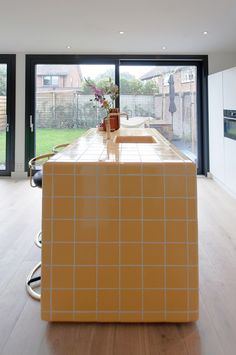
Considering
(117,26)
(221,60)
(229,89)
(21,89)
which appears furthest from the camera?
(21,89)

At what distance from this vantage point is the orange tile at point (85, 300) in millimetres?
1808

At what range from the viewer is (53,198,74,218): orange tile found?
1770 mm

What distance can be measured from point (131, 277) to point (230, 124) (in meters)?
3.98

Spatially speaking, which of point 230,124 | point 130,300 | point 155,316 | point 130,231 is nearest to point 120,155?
point 130,231

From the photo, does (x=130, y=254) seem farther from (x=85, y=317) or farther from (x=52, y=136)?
(x=52, y=136)

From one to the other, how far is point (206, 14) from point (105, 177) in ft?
10.8

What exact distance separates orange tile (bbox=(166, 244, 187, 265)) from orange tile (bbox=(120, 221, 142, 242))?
180 mm

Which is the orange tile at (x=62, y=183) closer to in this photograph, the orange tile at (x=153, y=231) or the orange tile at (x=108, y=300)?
the orange tile at (x=153, y=231)

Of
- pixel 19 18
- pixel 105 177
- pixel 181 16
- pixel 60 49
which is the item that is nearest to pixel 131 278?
pixel 105 177

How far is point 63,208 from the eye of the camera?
1771 millimetres

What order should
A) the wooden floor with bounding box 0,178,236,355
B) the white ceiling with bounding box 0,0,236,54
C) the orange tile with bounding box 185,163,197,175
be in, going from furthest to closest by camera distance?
the white ceiling with bounding box 0,0,236,54
the orange tile with bounding box 185,163,197,175
the wooden floor with bounding box 0,178,236,355

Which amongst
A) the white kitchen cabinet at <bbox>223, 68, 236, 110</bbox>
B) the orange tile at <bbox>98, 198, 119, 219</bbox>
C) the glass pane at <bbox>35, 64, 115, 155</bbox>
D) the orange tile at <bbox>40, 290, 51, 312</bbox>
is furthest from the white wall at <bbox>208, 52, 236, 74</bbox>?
the orange tile at <bbox>40, 290, 51, 312</bbox>

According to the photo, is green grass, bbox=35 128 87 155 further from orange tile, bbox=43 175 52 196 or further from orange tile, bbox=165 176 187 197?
orange tile, bbox=165 176 187 197

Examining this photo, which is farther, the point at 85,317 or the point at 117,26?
the point at 117,26
